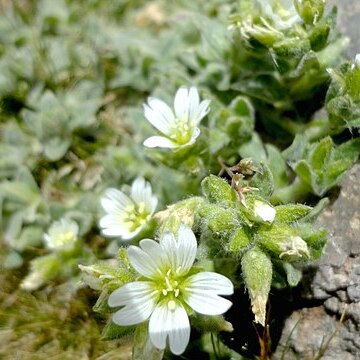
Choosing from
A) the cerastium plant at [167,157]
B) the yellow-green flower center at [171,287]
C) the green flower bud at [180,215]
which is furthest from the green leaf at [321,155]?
the yellow-green flower center at [171,287]

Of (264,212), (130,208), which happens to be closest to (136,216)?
(130,208)

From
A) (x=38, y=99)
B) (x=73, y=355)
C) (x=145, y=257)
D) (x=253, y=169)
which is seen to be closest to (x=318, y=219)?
(x=253, y=169)

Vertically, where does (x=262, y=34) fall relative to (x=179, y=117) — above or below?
above

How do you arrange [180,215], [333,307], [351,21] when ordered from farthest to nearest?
[351,21], [333,307], [180,215]

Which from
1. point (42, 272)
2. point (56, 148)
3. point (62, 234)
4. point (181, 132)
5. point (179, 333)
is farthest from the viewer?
point (56, 148)

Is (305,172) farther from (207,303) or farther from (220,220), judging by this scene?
(207,303)

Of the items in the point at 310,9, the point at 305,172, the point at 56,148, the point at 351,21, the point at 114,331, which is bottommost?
the point at 56,148

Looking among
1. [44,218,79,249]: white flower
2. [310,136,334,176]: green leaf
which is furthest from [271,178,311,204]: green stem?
→ [44,218,79,249]: white flower

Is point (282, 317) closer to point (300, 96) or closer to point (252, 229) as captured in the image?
point (252, 229)
